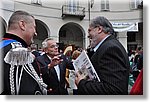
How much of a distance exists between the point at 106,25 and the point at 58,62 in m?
0.40

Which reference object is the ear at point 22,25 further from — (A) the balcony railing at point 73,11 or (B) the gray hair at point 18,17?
(A) the balcony railing at point 73,11

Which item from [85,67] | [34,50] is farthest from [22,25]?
[85,67]

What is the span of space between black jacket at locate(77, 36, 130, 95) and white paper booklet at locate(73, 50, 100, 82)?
0.19 ft

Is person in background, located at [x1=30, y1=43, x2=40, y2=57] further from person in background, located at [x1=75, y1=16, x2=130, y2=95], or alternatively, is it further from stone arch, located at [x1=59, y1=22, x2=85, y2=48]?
person in background, located at [x1=75, y1=16, x2=130, y2=95]

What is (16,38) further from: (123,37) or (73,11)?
(123,37)

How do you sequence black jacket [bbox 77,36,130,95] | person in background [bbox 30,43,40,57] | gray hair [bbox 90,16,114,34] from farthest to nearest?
person in background [bbox 30,43,40,57]
gray hair [bbox 90,16,114,34]
black jacket [bbox 77,36,130,95]

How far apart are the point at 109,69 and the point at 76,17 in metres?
0.45

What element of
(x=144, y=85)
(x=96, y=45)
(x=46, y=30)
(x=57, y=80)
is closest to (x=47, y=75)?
(x=57, y=80)

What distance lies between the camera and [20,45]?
1.23 m

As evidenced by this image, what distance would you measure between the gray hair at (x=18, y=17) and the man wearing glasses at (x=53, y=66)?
175 mm

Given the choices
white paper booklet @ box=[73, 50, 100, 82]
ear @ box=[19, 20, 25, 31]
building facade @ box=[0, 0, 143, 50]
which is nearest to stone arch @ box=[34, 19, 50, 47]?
building facade @ box=[0, 0, 143, 50]

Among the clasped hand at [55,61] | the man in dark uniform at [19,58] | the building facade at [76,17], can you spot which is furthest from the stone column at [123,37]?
the man in dark uniform at [19,58]

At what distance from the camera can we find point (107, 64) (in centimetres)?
112

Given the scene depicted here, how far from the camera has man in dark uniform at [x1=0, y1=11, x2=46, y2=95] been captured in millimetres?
1224
